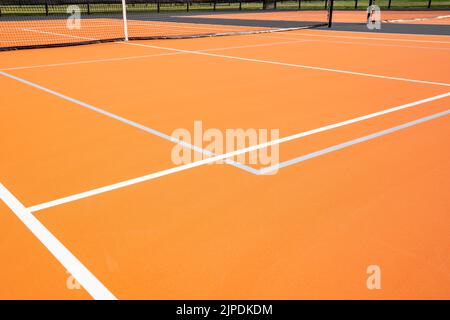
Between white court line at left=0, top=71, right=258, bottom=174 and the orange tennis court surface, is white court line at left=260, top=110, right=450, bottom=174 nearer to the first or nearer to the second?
the orange tennis court surface

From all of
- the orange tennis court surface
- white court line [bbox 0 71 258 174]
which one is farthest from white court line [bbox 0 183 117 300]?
white court line [bbox 0 71 258 174]

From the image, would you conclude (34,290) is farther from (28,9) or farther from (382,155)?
(28,9)

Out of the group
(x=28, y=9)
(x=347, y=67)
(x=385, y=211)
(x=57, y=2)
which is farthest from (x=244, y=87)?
(x=28, y=9)

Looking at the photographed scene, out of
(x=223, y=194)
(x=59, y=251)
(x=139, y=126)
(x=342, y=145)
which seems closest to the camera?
(x=59, y=251)

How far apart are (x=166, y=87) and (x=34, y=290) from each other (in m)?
5.46

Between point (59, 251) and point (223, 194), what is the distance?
4.38 feet

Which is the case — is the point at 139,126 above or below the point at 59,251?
above

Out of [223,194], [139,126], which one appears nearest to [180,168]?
[223,194]

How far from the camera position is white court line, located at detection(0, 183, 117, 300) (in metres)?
2.49

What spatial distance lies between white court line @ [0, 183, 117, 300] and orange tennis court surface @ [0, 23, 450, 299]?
1 centimetres

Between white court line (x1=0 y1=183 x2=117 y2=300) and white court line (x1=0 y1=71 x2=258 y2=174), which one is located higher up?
white court line (x1=0 y1=71 x2=258 y2=174)

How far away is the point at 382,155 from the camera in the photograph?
4414mm

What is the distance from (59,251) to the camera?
284 cm

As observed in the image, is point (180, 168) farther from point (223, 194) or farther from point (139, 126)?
A: point (139, 126)
